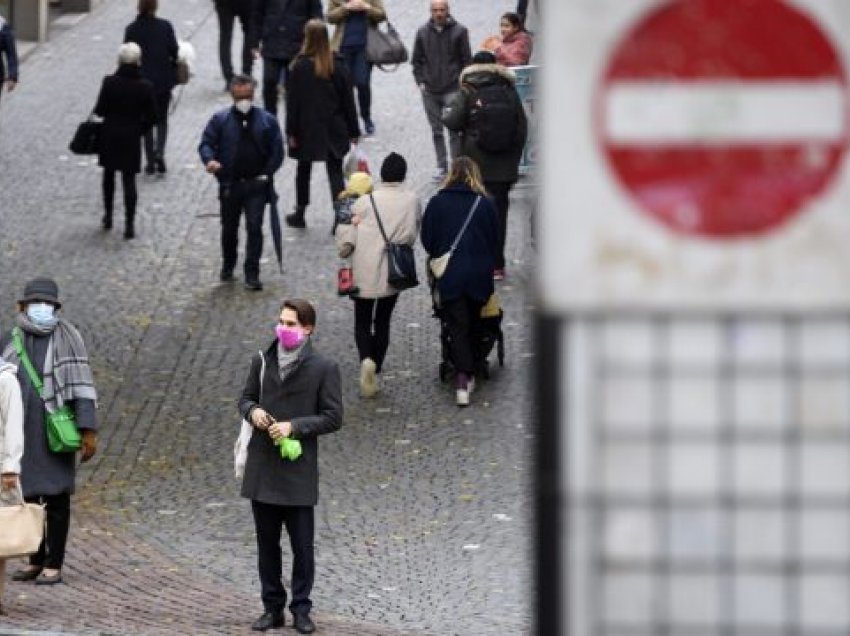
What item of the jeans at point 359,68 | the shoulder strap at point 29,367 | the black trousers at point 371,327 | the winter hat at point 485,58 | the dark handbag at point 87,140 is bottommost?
the black trousers at point 371,327

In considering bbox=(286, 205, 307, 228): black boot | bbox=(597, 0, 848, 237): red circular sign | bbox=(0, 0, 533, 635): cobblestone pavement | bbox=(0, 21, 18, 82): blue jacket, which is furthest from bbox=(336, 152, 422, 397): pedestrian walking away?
bbox=(597, 0, 848, 237): red circular sign

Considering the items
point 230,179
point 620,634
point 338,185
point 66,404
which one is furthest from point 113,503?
point 620,634

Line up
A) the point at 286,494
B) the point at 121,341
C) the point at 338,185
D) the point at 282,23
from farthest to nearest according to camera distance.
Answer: the point at 282,23 < the point at 338,185 < the point at 121,341 < the point at 286,494

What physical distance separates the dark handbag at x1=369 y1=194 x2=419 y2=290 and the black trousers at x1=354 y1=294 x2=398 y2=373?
10.9 inches

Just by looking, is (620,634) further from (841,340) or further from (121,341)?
(121,341)

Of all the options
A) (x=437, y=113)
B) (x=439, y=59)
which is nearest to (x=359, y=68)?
(x=437, y=113)

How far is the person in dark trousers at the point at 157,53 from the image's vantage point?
23.4 meters

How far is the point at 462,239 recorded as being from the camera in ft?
55.8

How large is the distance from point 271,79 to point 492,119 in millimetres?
6424

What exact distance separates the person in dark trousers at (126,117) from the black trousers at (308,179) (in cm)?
133

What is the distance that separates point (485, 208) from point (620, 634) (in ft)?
45.3

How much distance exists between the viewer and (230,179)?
1973cm

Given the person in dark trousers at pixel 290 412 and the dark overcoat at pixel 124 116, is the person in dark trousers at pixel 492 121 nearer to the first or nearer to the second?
the dark overcoat at pixel 124 116

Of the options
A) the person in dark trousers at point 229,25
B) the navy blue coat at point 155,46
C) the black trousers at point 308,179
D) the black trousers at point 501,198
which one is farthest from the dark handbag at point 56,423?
the person in dark trousers at point 229,25
